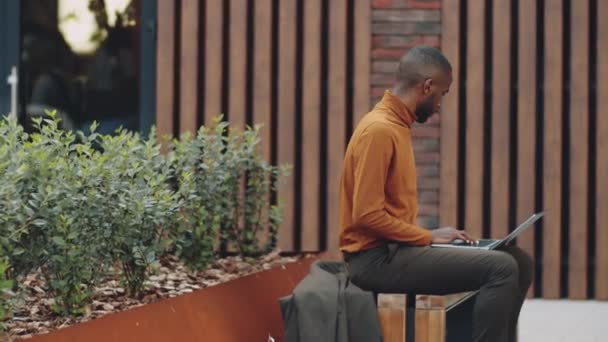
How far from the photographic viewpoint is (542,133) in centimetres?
781

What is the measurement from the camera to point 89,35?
7.94 meters

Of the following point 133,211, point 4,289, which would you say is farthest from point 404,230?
point 4,289

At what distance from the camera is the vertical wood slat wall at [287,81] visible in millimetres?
7781

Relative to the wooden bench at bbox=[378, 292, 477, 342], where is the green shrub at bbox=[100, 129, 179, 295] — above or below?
above

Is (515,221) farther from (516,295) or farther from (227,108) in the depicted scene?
(516,295)

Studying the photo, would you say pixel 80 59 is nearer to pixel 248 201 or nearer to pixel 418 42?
pixel 248 201

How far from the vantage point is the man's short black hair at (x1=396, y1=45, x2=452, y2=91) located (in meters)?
4.50

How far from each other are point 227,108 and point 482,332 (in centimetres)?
403

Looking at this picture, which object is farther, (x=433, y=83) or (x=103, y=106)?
(x=103, y=106)

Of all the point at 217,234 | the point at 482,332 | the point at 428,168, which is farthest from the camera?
the point at 428,168

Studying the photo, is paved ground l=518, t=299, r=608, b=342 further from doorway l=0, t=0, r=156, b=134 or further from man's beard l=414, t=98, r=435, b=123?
doorway l=0, t=0, r=156, b=134

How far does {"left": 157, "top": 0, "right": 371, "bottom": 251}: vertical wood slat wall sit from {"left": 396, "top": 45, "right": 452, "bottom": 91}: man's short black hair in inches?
127

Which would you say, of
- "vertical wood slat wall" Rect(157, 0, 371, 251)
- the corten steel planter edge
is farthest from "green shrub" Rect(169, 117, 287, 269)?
"vertical wood slat wall" Rect(157, 0, 371, 251)

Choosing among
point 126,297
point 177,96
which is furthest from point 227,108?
point 126,297
